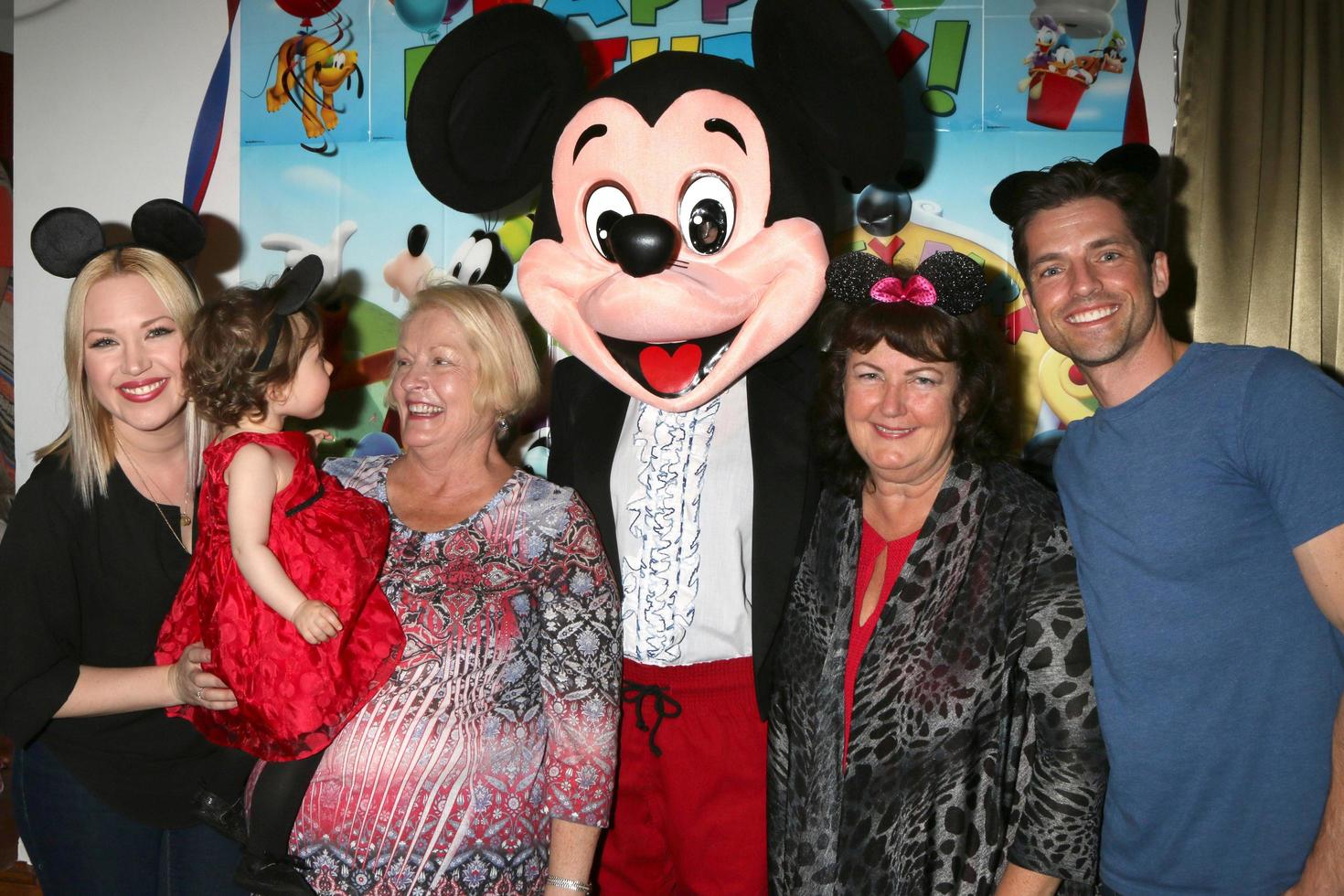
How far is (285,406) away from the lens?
156 centimetres

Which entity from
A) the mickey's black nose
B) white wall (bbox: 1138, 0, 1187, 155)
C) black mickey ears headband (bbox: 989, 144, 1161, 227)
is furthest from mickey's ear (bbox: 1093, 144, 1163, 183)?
white wall (bbox: 1138, 0, 1187, 155)

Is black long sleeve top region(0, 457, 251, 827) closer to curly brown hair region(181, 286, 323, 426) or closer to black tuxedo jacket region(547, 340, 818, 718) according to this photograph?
curly brown hair region(181, 286, 323, 426)

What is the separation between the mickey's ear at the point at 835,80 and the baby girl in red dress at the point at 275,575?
957 millimetres

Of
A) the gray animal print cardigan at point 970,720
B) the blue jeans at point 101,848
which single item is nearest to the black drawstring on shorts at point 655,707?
the gray animal print cardigan at point 970,720

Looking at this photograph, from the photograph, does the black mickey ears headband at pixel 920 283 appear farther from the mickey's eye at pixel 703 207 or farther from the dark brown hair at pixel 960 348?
the mickey's eye at pixel 703 207

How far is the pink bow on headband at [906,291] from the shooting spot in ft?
5.14

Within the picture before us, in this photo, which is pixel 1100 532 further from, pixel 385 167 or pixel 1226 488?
pixel 385 167

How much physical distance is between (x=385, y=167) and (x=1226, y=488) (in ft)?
7.79

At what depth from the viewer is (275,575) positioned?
1.44 metres

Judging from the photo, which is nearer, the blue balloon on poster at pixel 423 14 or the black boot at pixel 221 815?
the black boot at pixel 221 815

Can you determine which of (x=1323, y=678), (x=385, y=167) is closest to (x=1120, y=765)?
(x=1323, y=678)

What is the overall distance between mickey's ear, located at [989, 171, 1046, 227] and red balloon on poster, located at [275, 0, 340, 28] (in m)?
2.12

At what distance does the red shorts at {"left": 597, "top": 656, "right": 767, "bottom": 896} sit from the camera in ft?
6.01

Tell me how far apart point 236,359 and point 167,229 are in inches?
20.9
